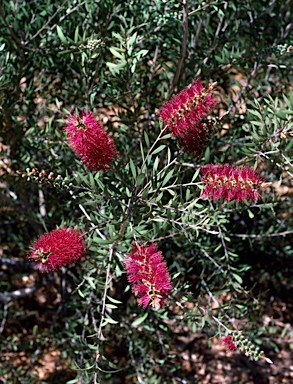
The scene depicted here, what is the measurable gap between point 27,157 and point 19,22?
1.54 ft

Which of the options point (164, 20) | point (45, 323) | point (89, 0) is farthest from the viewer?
point (45, 323)

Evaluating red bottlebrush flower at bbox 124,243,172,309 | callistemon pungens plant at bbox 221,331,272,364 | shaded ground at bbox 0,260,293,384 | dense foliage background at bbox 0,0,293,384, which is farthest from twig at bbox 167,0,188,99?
shaded ground at bbox 0,260,293,384

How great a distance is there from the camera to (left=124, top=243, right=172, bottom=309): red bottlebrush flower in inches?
46.1

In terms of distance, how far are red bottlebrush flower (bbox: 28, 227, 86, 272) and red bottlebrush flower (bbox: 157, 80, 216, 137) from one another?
34cm

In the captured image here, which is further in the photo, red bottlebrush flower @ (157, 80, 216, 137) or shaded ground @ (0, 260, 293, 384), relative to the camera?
shaded ground @ (0, 260, 293, 384)

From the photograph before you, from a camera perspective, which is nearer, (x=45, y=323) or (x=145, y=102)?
(x=145, y=102)

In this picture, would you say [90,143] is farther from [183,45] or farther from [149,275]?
[183,45]

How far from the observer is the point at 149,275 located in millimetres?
1199

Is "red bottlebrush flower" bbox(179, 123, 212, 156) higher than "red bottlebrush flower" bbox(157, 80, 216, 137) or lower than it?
lower

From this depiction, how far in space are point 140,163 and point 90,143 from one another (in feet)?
2.21

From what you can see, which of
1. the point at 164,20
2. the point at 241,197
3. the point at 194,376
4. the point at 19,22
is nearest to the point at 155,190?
the point at 241,197

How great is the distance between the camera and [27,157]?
6.74ft

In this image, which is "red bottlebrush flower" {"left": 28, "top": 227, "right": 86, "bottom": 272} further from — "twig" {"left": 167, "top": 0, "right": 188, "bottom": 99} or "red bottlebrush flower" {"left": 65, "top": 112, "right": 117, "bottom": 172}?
"twig" {"left": 167, "top": 0, "right": 188, "bottom": 99}

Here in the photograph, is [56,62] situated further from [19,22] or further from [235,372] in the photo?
[235,372]
